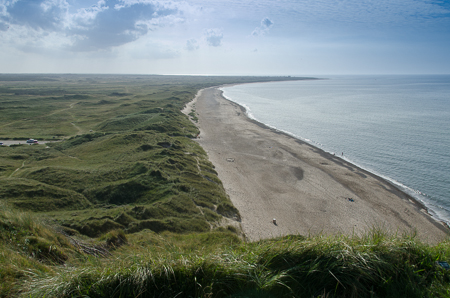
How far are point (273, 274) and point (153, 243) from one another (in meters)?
7.39

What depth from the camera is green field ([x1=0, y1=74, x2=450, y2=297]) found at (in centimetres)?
548

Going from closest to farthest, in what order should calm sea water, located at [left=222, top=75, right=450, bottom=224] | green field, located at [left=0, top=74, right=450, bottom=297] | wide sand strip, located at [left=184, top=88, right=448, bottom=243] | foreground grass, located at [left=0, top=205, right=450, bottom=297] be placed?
foreground grass, located at [left=0, top=205, right=450, bottom=297] → green field, located at [left=0, top=74, right=450, bottom=297] → wide sand strip, located at [left=184, top=88, right=448, bottom=243] → calm sea water, located at [left=222, top=75, right=450, bottom=224]

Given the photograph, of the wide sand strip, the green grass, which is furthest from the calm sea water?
the green grass

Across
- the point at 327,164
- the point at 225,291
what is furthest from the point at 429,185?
the point at 225,291

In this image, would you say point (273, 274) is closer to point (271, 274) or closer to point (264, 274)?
point (271, 274)

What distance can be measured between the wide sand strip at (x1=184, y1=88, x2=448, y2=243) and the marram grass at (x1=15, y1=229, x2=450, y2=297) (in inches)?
359

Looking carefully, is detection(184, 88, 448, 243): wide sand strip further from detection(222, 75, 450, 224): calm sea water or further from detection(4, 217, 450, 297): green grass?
detection(4, 217, 450, 297): green grass

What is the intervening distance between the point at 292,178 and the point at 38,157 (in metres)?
35.0

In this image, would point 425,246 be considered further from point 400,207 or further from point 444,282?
point 400,207

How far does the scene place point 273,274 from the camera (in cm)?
599

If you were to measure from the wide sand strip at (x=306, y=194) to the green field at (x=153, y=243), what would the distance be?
3081mm

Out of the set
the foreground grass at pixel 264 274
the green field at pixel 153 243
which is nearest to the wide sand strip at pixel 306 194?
the green field at pixel 153 243

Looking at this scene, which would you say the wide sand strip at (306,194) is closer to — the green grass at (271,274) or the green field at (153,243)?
the green field at (153,243)

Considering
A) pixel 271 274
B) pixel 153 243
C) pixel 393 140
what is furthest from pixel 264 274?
pixel 393 140
